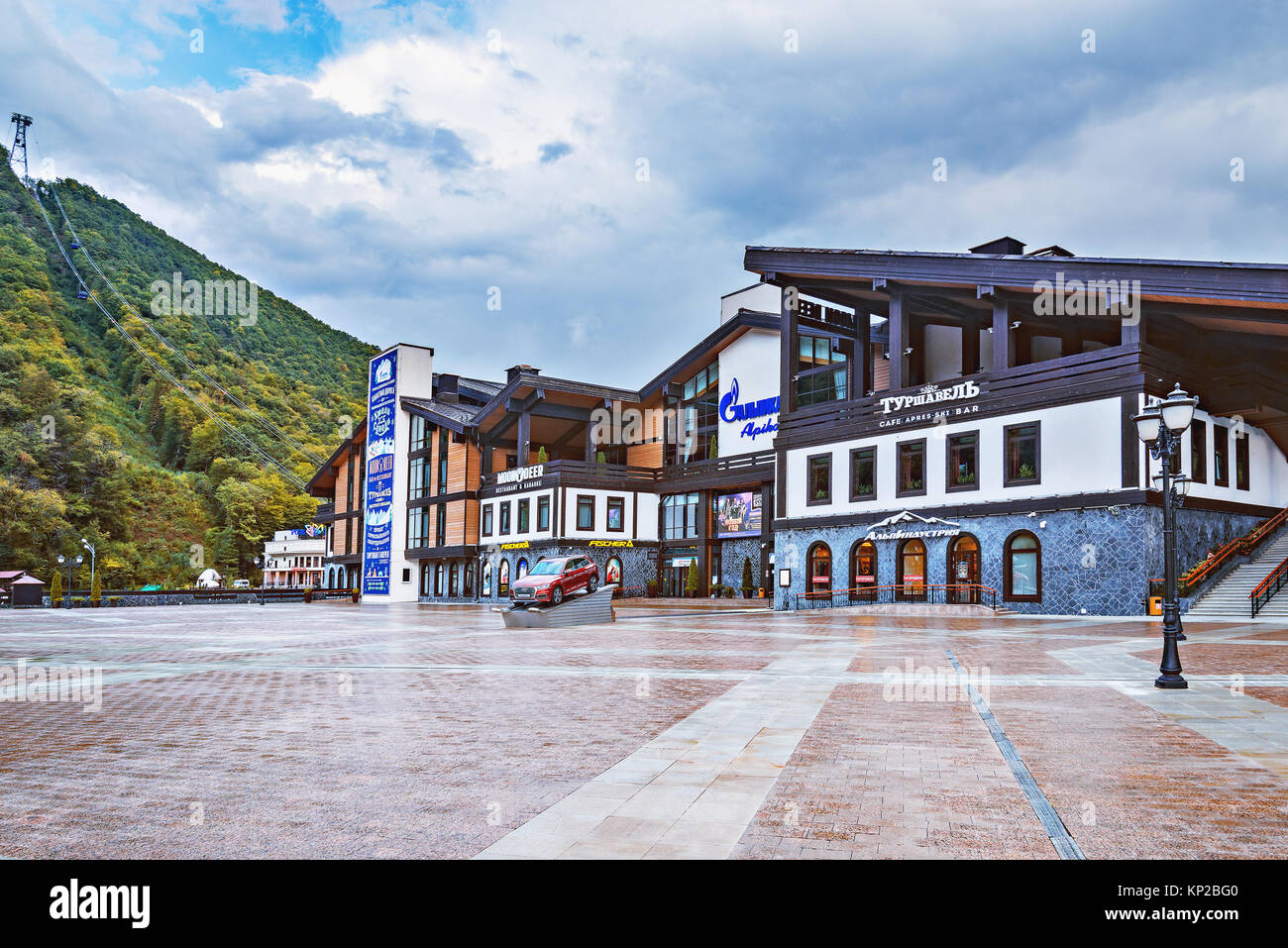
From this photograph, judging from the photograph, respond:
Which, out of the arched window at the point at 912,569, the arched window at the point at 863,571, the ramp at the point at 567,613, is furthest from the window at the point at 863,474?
the ramp at the point at 567,613

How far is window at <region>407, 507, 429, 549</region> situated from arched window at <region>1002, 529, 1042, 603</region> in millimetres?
39003

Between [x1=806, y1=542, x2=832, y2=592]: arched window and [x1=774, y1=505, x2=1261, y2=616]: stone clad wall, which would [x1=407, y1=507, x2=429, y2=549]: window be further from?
[x1=774, y1=505, x2=1261, y2=616]: stone clad wall

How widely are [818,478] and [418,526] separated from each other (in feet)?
105

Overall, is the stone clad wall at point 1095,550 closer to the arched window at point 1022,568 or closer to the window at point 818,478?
the arched window at point 1022,568

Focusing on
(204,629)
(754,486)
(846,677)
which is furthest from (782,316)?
(846,677)

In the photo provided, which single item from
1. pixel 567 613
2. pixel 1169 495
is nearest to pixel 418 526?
pixel 567 613

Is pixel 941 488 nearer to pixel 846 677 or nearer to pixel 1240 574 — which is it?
pixel 1240 574

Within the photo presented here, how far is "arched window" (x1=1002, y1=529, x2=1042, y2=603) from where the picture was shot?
29422mm

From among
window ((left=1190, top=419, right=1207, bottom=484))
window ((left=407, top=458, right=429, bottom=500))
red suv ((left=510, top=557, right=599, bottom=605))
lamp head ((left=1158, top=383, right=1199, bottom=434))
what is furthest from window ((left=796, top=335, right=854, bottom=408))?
lamp head ((left=1158, top=383, right=1199, bottom=434))

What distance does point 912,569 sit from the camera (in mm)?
33594

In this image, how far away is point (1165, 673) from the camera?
1102 centimetres

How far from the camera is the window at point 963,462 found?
104ft
